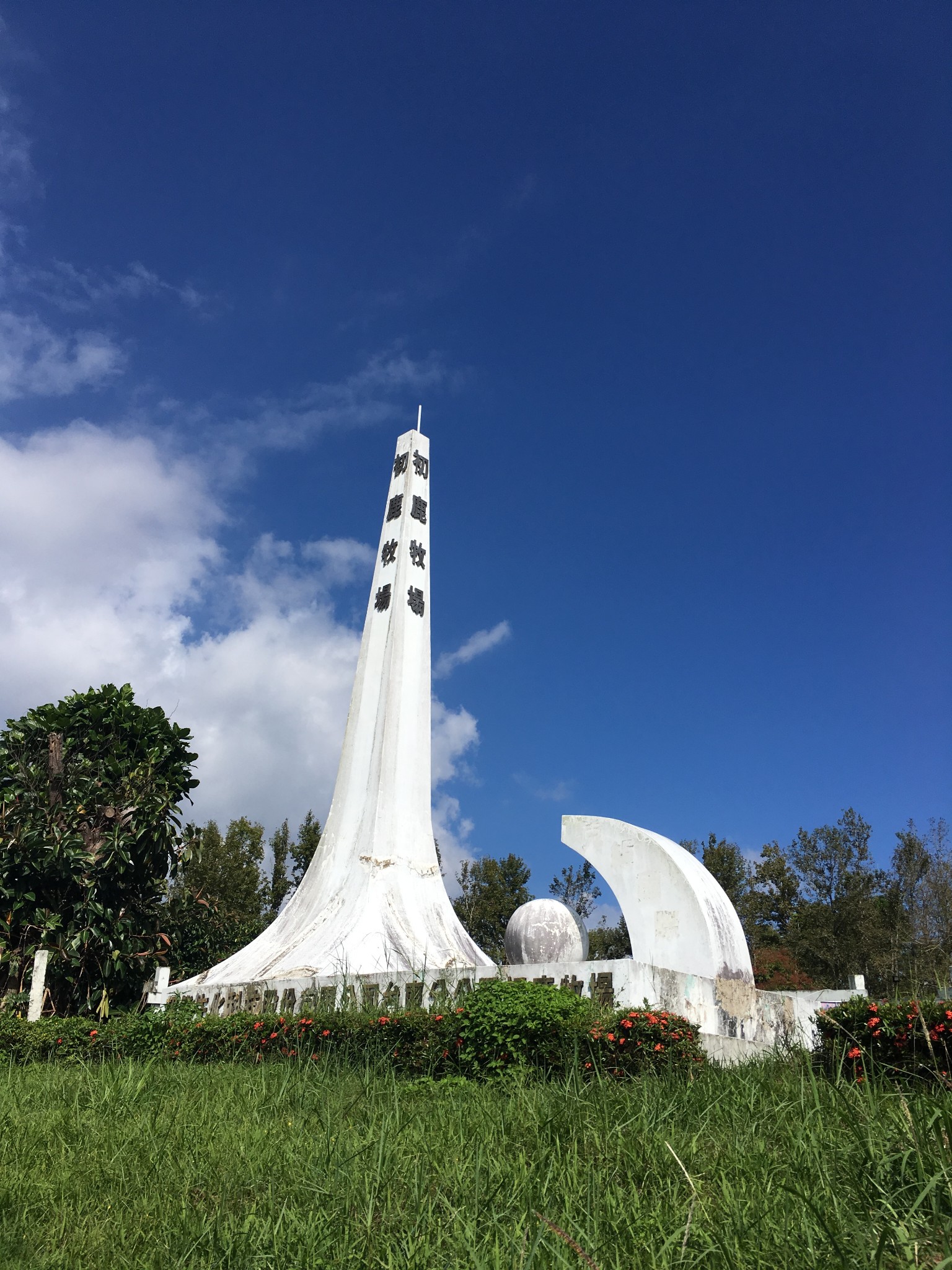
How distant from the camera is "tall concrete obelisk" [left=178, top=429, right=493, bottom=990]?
12.4 meters

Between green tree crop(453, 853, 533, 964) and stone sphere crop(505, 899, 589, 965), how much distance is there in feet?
53.9

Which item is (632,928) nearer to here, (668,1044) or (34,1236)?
(668,1044)

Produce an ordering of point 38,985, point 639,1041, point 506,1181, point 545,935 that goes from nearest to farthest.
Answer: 1. point 506,1181
2. point 639,1041
3. point 545,935
4. point 38,985

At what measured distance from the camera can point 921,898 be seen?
21891 millimetres

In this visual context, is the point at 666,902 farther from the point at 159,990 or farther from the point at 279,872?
the point at 279,872

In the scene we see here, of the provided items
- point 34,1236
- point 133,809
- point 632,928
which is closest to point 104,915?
point 133,809

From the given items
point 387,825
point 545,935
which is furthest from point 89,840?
point 545,935

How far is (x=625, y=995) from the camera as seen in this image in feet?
24.8

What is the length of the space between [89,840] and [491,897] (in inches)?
640

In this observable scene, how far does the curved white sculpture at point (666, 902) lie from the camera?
909cm

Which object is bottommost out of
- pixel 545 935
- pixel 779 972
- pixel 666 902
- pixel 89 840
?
pixel 779 972

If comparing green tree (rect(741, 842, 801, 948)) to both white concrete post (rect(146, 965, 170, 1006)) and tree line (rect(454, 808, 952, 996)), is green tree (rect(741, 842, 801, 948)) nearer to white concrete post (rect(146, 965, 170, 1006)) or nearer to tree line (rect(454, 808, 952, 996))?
tree line (rect(454, 808, 952, 996))

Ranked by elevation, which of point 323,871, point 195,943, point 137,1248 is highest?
point 323,871

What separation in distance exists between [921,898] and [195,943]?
58.7 feet
